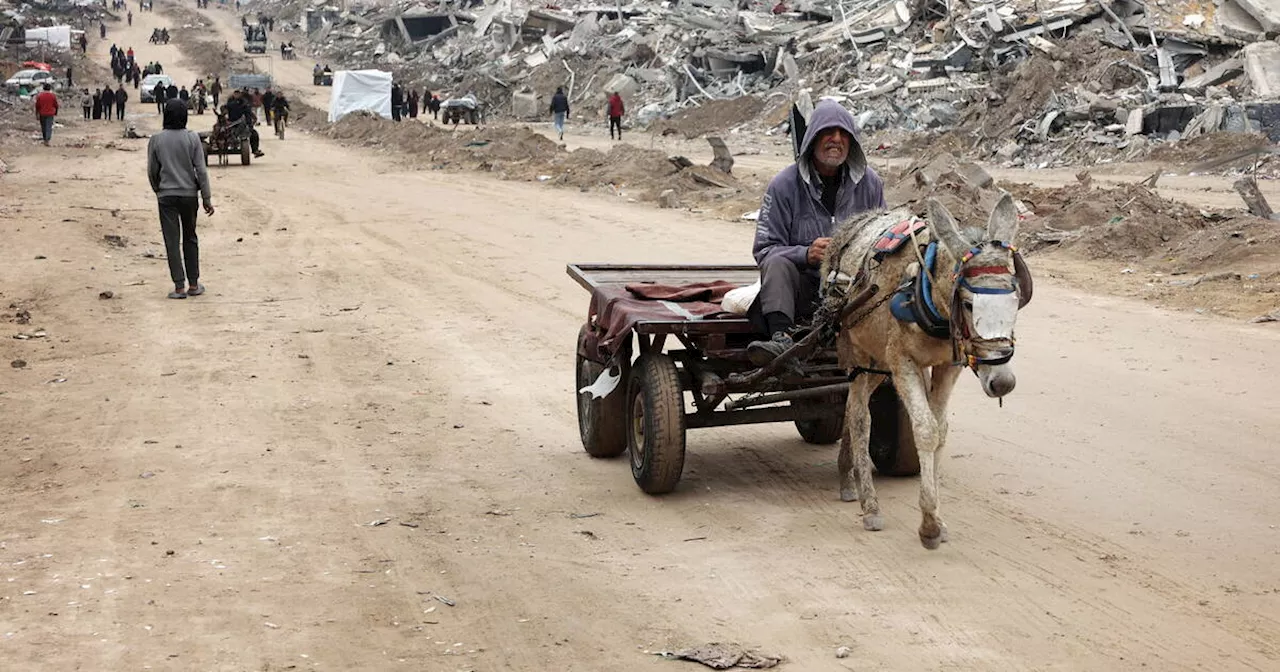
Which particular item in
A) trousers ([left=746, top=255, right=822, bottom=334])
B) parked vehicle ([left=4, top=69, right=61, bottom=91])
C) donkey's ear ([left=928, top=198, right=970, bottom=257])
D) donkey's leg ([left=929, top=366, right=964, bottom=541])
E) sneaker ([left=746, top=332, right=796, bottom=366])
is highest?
parked vehicle ([left=4, top=69, right=61, bottom=91])

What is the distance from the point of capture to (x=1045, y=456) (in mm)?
8031

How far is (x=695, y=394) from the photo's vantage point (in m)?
7.50

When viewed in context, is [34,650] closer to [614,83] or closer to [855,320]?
[855,320]

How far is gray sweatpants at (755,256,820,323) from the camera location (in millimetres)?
6715

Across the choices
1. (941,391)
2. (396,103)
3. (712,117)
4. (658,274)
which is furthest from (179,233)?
(396,103)

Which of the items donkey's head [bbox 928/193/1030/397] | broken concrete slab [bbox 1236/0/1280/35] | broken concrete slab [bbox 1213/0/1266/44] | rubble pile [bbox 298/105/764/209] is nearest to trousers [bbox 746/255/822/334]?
donkey's head [bbox 928/193/1030/397]

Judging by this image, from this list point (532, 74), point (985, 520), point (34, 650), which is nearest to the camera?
point (34, 650)

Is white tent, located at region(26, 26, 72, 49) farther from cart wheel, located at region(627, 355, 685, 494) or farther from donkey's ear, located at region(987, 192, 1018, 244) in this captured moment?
donkey's ear, located at region(987, 192, 1018, 244)

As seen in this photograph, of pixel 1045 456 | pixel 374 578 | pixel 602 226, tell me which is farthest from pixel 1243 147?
pixel 374 578

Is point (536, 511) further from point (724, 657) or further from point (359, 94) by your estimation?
point (359, 94)

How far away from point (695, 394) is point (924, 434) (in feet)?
5.76

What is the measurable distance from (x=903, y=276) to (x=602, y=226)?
14.4 m

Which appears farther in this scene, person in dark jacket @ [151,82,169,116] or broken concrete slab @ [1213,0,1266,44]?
person in dark jacket @ [151,82,169,116]

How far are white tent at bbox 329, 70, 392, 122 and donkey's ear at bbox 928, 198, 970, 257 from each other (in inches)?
1845
